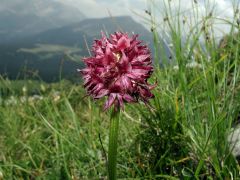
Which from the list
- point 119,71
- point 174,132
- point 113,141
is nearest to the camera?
point 119,71

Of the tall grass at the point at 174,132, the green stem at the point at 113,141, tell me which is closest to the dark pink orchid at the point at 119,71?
the green stem at the point at 113,141

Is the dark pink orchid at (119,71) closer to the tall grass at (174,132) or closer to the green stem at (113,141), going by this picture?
the green stem at (113,141)

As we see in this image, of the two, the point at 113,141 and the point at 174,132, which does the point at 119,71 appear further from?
the point at 174,132

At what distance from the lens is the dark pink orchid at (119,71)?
5.84 feet

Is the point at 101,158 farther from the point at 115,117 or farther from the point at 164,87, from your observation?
the point at 115,117

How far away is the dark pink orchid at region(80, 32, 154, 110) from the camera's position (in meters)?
1.78

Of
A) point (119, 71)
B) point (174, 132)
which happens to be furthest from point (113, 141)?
point (174, 132)

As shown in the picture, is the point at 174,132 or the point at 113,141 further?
the point at 174,132

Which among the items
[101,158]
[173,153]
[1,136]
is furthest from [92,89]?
[1,136]

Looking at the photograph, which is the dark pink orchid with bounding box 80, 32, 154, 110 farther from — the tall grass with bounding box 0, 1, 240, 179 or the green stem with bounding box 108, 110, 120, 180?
the tall grass with bounding box 0, 1, 240, 179

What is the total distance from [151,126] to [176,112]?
32 centimetres

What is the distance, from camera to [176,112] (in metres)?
3.35

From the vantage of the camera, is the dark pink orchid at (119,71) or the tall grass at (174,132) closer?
the dark pink orchid at (119,71)

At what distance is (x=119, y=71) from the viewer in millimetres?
1805
